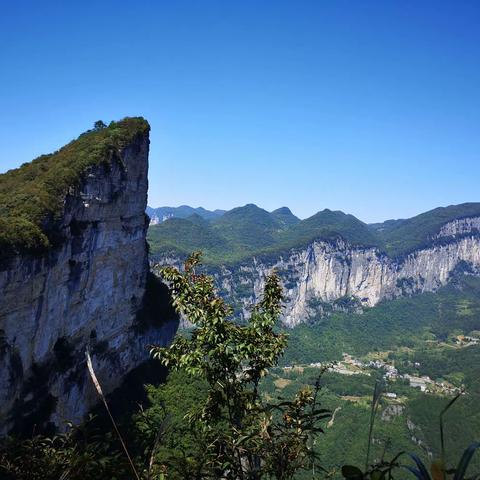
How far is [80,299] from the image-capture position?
117 ft

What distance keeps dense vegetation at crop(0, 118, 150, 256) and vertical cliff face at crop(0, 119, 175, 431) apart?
0.48m

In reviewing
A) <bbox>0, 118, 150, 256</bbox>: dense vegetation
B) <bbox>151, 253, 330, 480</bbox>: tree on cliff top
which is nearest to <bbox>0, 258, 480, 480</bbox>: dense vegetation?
<bbox>151, 253, 330, 480</bbox>: tree on cliff top

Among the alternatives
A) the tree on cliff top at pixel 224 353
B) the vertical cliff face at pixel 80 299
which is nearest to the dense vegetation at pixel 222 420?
the tree on cliff top at pixel 224 353

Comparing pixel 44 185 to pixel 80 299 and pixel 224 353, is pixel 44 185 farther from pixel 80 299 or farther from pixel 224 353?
pixel 224 353

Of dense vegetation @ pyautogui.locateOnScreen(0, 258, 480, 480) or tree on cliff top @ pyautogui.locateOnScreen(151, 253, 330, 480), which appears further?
tree on cliff top @ pyautogui.locateOnScreen(151, 253, 330, 480)

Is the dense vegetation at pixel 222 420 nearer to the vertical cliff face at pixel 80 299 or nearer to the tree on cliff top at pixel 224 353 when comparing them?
the tree on cliff top at pixel 224 353

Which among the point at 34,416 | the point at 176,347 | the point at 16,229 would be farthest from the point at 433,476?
the point at 34,416

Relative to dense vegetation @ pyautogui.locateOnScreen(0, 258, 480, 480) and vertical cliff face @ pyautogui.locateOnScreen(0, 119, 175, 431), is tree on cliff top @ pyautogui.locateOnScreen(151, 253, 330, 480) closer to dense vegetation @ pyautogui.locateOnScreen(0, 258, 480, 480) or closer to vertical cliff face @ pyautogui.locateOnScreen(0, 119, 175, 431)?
dense vegetation @ pyautogui.locateOnScreen(0, 258, 480, 480)

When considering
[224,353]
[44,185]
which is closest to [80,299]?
[44,185]

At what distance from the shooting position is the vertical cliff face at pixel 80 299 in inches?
1098

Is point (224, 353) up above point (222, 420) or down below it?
above

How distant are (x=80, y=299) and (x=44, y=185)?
8131mm

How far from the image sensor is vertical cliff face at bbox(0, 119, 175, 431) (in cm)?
2789

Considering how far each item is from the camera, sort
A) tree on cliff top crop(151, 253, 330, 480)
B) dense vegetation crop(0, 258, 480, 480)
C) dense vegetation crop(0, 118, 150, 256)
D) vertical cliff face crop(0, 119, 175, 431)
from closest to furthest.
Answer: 1. dense vegetation crop(0, 258, 480, 480)
2. tree on cliff top crop(151, 253, 330, 480)
3. vertical cliff face crop(0, 119, 175, 431)
4. dense vegetation crop(0, 118, 150, 256)
